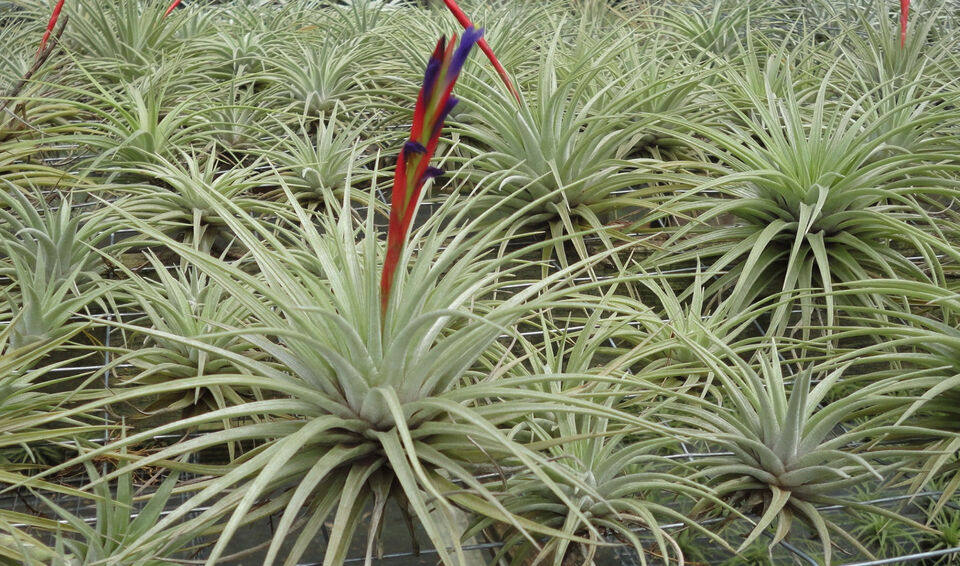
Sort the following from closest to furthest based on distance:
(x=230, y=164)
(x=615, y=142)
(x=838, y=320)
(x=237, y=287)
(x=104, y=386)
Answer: (x=237, y=287) → (x=104, y=386) → (x=838, y=320) → (x=615, y=142) → (x=230, y=164)

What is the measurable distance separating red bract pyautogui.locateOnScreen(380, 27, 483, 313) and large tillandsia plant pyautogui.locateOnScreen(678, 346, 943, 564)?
66cm

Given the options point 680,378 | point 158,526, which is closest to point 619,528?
point 680,378

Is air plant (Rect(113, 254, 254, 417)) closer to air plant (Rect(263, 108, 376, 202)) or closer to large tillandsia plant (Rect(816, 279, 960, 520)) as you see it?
air plant (Rect(263, 108, 376, 202))

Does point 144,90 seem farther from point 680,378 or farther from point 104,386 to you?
point 680,378

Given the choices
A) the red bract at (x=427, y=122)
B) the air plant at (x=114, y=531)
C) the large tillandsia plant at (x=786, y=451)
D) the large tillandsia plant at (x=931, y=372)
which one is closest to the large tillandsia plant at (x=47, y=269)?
the air plant at (x=114, y=531)

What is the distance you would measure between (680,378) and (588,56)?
1.06 metres

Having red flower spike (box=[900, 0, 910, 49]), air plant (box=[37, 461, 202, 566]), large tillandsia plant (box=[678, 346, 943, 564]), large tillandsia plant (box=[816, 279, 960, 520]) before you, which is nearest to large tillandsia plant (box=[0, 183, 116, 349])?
air plant (box=[37, 461, 202, 566])

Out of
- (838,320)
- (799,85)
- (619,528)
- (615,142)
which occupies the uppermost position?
(799,85)

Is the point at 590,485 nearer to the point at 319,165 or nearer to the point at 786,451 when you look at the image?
the point at 786,451

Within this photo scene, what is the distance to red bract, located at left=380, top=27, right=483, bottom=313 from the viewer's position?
1.16 m

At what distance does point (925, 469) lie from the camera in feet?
5.08

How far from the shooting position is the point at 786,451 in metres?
1.55

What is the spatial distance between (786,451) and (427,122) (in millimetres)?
899

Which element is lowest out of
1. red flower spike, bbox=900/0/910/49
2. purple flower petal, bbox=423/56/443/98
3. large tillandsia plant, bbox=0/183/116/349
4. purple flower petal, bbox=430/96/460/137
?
large tillandsia plant, bbox=0/183/116/349
